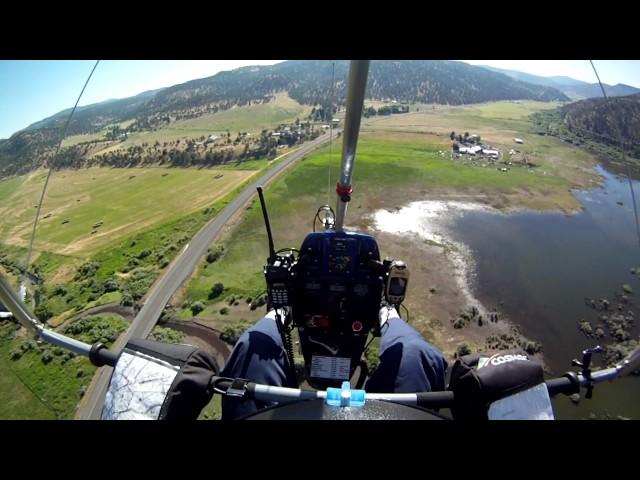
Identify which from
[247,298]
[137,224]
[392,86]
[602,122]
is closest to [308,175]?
[137,224]

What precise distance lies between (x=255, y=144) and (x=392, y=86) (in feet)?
312

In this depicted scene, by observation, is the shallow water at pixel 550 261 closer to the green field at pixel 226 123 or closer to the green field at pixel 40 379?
the green field at pixel 40 379

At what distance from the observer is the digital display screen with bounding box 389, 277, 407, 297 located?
4.45 meters

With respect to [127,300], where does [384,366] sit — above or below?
above

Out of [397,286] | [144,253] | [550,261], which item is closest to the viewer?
[397,286]

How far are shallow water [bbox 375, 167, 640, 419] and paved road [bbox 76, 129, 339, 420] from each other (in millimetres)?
15389

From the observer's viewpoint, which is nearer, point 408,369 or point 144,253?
point 408,369

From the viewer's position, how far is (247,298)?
64.6ft

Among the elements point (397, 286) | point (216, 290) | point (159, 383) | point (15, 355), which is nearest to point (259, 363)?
point (159, 383)

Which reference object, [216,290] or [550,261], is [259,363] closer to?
[216,290]

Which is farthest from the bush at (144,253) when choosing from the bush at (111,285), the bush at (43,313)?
the bush at (43,313)

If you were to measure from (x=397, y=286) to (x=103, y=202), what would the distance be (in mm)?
49710

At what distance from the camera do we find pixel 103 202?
4341 centimetres

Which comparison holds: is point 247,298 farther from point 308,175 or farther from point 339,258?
point 308,175
